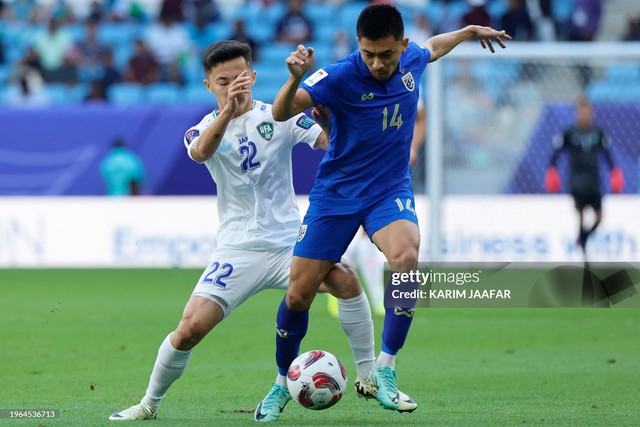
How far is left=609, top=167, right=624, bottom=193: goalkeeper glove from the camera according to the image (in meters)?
16.9

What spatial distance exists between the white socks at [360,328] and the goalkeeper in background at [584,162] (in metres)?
9.63

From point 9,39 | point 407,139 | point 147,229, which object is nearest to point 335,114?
point 407,139

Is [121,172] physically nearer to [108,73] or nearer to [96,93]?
[96,93]

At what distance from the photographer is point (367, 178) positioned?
6.47 meters

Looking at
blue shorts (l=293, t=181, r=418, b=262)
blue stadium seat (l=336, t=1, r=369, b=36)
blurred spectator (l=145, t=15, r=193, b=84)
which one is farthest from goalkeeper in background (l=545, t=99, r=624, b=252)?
blue shorts (l=293, t=181, r=418, b=262)

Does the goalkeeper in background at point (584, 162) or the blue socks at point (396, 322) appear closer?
the blue socks at point (396, 322)

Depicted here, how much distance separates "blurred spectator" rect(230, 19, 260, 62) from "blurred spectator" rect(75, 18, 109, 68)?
244cm

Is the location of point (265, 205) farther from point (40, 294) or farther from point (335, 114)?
point (40, 294)

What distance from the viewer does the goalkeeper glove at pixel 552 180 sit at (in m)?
16.8

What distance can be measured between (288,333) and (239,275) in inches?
18.4

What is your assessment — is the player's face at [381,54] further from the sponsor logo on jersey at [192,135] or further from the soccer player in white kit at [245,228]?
the sponsor logo on jersey at [192,135]

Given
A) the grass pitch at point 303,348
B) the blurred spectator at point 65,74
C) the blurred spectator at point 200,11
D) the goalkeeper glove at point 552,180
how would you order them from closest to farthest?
the grass pitch at point 303,348 < the goalkeeper glove at point 552,180 < the blurred spectator at point 65,74 < the blurred spectator at point 200,11

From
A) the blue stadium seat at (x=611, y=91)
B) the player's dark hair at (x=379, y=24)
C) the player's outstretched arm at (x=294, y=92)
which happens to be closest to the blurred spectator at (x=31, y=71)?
the blue stadium seat at (x=611, y=91)
